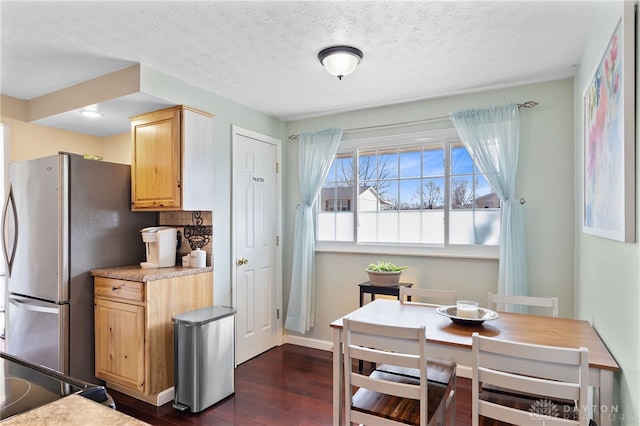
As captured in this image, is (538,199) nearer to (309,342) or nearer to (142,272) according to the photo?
(309,342)

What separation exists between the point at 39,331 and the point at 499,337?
336 centimetres

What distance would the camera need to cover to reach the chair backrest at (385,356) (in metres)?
1.60

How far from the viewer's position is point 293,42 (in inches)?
91.9

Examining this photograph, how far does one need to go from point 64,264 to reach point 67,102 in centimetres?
141

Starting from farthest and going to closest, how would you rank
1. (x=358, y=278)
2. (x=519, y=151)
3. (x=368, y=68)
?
1. (x=358, y=278)
2. (x=519, y=151)
3. (x=368, y=68)

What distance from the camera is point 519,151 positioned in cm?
304

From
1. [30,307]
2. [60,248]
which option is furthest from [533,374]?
[30,307]

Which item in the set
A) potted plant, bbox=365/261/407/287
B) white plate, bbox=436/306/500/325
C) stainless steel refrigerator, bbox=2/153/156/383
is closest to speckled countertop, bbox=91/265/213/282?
stainless steel refrigerator, bbox=2/153/156/383

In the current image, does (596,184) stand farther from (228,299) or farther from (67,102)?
(67,102)

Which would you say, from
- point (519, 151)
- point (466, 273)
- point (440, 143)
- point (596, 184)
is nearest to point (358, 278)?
point (466, 273)

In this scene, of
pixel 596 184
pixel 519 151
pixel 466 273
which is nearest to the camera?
pixel 596 184

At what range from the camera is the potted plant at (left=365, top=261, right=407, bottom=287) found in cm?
324

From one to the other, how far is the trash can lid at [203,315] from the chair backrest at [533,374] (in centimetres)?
190

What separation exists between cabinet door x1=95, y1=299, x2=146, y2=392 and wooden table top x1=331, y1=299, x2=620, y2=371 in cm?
161
